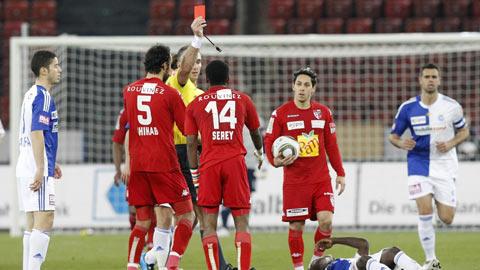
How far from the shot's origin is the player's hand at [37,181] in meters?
10.2

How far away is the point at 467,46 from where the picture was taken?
18.6 meters

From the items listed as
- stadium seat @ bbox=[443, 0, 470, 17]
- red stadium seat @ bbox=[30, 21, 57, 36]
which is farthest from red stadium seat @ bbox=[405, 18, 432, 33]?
red stadium seat @ bbox=[30, 21, 57, 36]

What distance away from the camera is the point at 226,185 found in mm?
10328

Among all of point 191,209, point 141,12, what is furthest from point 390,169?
point 141,12

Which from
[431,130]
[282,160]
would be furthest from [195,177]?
[431,130]

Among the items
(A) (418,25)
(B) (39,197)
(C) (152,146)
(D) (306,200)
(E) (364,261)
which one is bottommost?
(E) (364,261)

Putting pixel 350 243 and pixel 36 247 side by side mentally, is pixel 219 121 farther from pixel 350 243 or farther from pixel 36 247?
pixel 36 247

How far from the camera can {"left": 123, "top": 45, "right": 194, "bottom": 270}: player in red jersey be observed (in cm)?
1045

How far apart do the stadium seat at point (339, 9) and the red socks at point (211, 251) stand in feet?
50.8

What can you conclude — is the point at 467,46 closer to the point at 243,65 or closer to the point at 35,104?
→ the point at 243,65

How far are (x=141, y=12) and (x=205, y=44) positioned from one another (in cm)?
834

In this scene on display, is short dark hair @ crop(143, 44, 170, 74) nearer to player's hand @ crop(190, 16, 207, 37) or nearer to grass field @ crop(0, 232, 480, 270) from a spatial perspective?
player's hand @ crop(190, 16, 207, 37)

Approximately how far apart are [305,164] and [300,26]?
14.0 meters

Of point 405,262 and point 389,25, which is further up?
point 389,25
